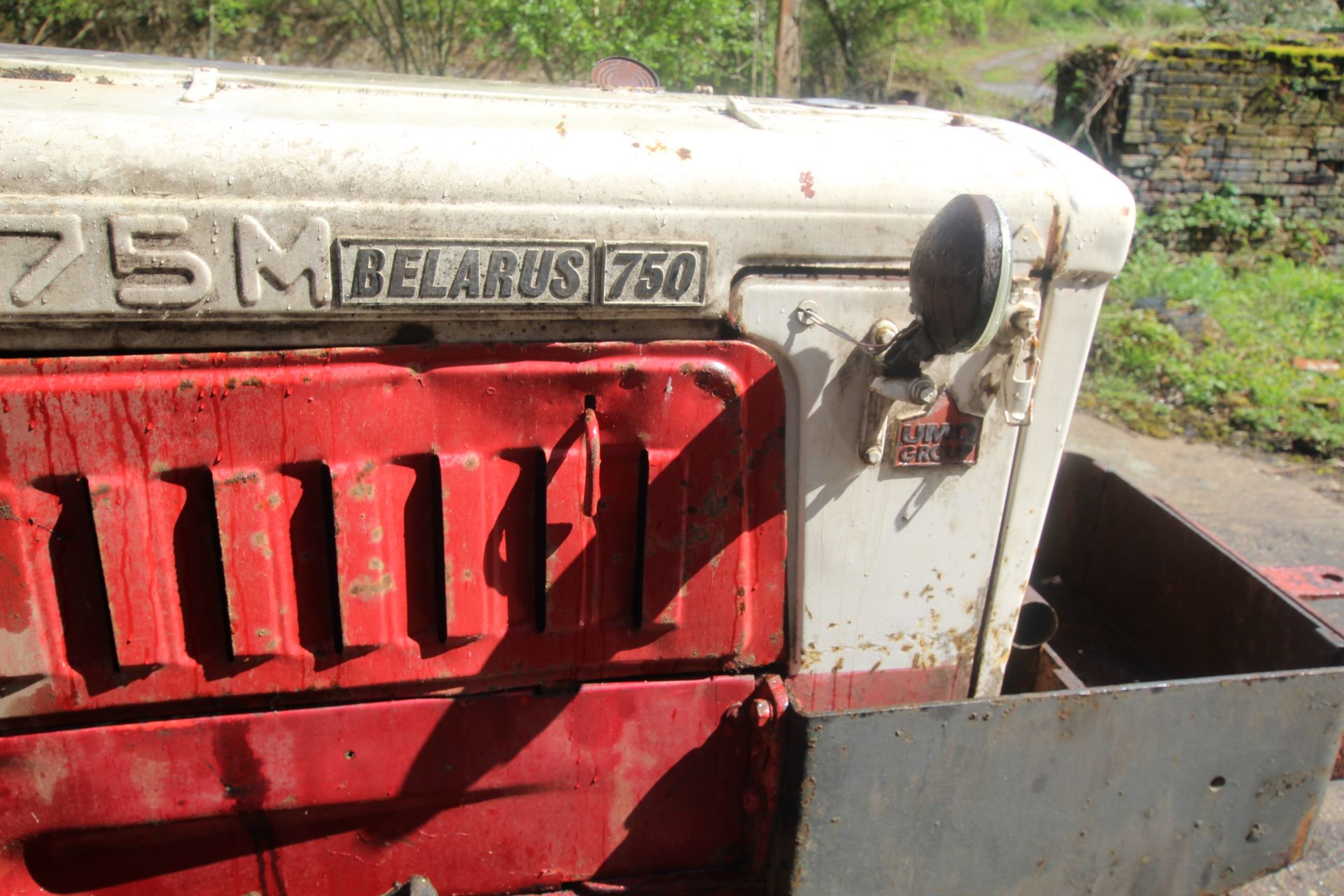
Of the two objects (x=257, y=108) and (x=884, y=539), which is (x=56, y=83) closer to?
(x=257, y=108)

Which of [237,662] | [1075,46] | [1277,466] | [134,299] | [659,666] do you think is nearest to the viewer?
[134,299]

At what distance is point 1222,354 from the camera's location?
6.58m

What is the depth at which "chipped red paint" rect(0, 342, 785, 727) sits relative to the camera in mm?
1438

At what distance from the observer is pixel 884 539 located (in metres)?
1.77

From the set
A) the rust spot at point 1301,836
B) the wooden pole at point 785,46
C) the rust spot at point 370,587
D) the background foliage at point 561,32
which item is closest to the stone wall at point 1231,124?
the background foliage at point 561,32

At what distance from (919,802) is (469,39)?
9454mm

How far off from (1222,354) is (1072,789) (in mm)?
5786

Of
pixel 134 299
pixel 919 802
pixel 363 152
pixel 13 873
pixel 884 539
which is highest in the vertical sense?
pixel 363 152

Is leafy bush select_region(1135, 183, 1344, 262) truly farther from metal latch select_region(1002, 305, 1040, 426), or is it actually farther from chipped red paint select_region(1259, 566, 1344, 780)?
metal latch select_region(1002, 305, 1040, 426)

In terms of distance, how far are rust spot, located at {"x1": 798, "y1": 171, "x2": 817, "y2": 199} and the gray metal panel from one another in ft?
2.62

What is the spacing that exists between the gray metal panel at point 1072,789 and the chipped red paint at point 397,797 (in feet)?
0.59

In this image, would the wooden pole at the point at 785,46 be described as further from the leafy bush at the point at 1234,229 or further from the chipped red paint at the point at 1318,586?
the chipped red paint at the point at 1318,586

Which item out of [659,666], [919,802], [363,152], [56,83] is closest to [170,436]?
[363,152]

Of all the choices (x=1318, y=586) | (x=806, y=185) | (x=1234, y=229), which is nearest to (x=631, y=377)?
(x=806, y=185)
